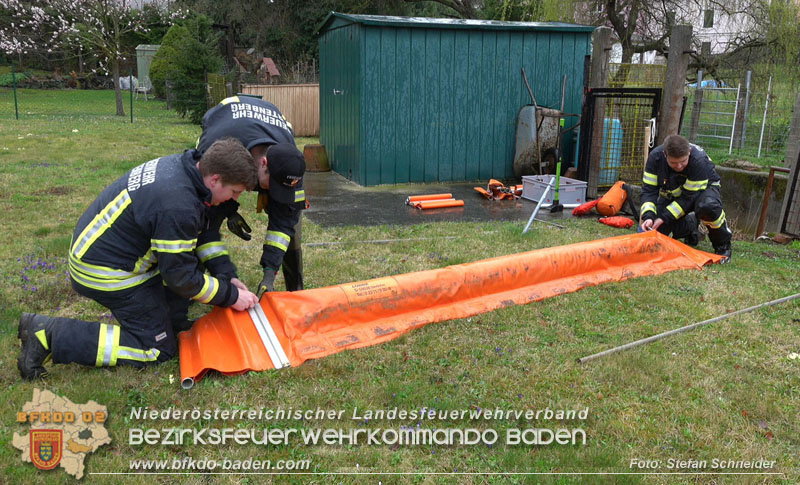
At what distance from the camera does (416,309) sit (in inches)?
168

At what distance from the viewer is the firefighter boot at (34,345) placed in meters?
3.25

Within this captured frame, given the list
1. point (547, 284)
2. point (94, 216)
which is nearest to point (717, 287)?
point (547, 284)

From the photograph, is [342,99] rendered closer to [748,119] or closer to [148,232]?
[148,232]

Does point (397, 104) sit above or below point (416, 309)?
above

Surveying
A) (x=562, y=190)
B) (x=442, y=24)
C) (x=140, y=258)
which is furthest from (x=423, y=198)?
(x=140, y=258)

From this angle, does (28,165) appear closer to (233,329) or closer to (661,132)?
(233,329)

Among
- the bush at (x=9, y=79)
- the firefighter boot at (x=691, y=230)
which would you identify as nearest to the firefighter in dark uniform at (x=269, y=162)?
the firefighter boot at (x=691, y=230)

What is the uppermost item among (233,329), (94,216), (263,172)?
(263,172)

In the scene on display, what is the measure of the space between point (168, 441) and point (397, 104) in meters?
8.07

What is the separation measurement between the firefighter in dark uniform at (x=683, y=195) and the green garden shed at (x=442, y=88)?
463cm

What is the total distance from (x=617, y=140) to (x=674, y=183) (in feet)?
12.1

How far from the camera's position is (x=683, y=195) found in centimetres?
607

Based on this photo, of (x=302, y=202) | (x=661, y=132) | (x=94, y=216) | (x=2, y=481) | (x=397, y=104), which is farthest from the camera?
(x=397, y=104)

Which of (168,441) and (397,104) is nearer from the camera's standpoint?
(168,441)
